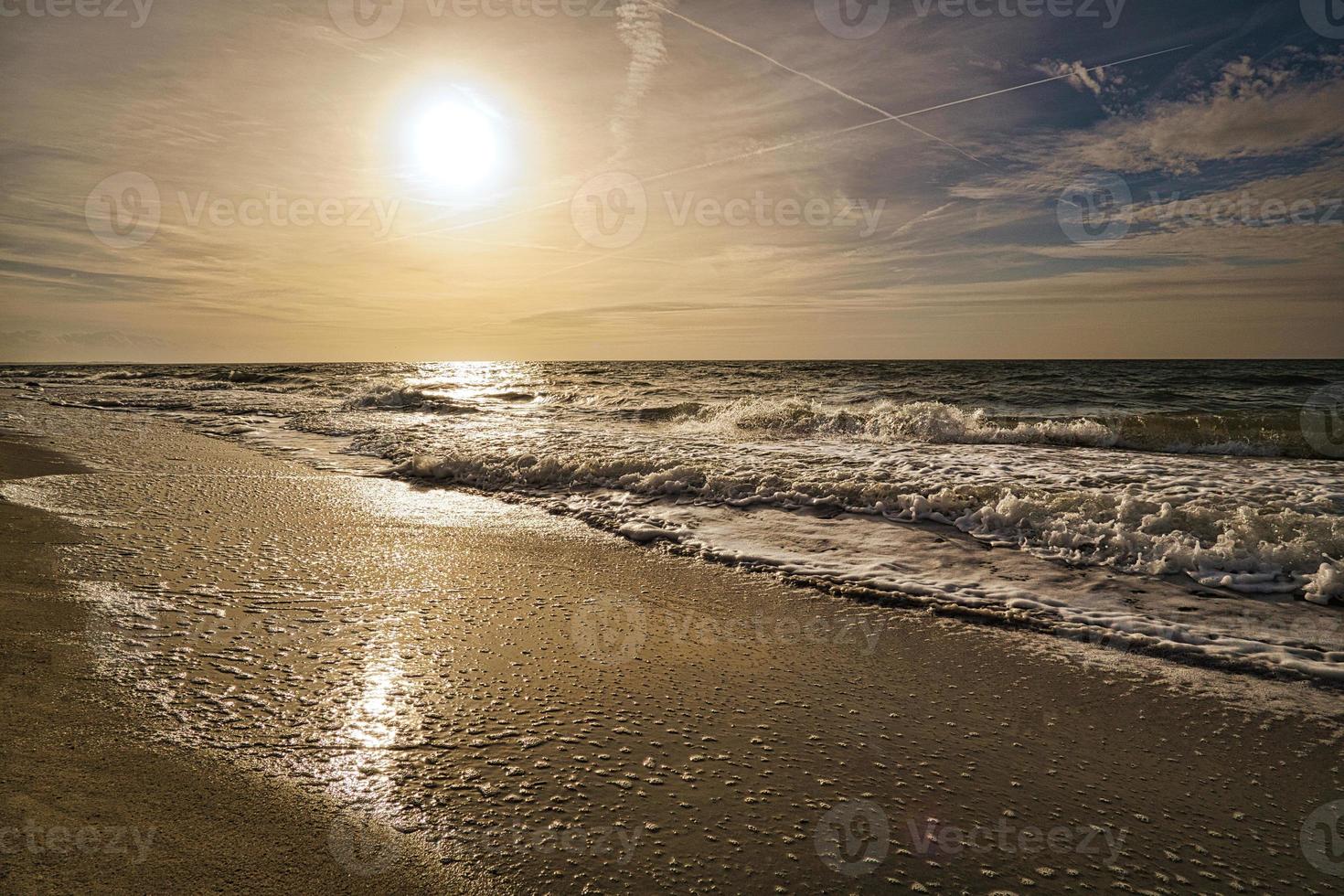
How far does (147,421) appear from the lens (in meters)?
17.1

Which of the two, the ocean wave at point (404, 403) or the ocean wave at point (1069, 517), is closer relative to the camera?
the ocean wave at point (1069, 517)

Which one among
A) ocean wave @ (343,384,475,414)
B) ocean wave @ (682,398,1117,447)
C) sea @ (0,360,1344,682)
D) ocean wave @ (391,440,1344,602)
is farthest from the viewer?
ocean wave @ (343,384,475,414)

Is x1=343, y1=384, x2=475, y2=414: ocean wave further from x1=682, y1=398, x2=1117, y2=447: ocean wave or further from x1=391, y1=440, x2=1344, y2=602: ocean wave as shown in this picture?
x1=391, y1=440, x2=1344, y2=602: ocean wave

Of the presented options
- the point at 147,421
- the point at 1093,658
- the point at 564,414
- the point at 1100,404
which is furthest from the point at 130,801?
the point at 1100,404

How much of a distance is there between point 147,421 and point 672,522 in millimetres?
16670

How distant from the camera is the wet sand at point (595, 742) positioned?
2367 millimetres

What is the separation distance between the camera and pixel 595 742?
10.2 feet

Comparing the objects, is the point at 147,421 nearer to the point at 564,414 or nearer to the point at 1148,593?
the point at 564,414

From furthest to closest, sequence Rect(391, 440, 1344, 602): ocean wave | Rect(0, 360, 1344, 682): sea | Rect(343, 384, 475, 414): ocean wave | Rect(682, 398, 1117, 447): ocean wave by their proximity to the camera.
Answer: Rect(343, 384, 475, 414): ocean wave → Rect(682, 398, 1117, 447): ocean wave → Rect(391, 440, 1344, 602): ocean wave → Rect(0, 360, 1344, 682): sea

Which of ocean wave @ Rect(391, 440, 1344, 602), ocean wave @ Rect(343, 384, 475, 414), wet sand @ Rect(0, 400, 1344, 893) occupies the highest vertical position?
ocean wave @ Rect(343, 384, 475, 414)

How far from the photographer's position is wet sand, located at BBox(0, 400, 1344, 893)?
7.77ft

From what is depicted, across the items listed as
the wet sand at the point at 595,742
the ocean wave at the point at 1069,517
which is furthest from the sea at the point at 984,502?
the wet sand at the point at 595,742

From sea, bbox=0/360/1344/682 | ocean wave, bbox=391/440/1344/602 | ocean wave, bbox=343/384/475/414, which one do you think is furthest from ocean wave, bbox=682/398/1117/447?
ocean wave, bbox=343/384/475/414

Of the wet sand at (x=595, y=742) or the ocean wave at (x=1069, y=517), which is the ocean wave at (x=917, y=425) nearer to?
the ocean wave at (x=1069, y=517)
